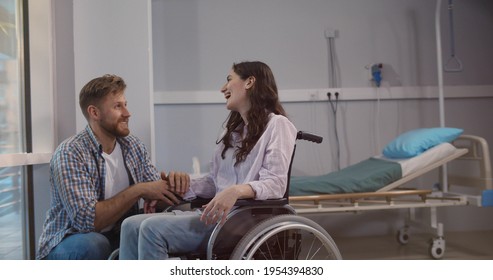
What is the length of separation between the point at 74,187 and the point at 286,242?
2.04 feet

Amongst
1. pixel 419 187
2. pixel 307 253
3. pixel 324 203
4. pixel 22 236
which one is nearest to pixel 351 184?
pixel 324 203

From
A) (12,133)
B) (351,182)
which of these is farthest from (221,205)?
(351,182)

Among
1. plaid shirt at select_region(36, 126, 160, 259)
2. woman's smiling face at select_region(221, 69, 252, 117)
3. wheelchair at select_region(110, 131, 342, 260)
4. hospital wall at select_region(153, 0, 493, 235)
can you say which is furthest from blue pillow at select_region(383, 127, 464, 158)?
plaid shirt at select_region(36, 126, 160, 259)

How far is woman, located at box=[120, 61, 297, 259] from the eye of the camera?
1189 mm

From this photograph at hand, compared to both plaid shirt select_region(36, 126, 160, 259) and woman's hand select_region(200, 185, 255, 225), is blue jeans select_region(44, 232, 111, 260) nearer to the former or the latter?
plaid shirt select_region(36, 126, 160, 259)

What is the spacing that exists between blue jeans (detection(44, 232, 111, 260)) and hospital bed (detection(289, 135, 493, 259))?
38.6 inches

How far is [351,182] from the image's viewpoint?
2.25 m

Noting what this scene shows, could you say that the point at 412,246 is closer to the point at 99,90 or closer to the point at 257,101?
the point at 257,101

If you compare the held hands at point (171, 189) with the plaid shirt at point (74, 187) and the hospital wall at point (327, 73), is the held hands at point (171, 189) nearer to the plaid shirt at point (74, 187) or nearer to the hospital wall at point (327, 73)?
the plaid shirt at point (74, 187)

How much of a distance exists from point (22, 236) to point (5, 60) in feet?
2.01

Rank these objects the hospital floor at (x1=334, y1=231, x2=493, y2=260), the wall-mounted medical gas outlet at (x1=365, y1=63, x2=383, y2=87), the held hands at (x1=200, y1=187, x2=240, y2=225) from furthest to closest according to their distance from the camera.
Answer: the wall-mounted medical gas outlet at (x1=365, y1=63, x2=383, y2=87) < the hospital floor at (x1=334, y1=231, x2=493, y2=260) < the held hands at (x1=200, y1=187, x2=240, y2=225)

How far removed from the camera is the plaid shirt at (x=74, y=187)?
4.41ft

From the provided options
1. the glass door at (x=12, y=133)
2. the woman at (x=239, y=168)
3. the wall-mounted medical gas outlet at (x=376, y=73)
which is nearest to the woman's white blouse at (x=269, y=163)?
the woman at (x=239, y=168)
